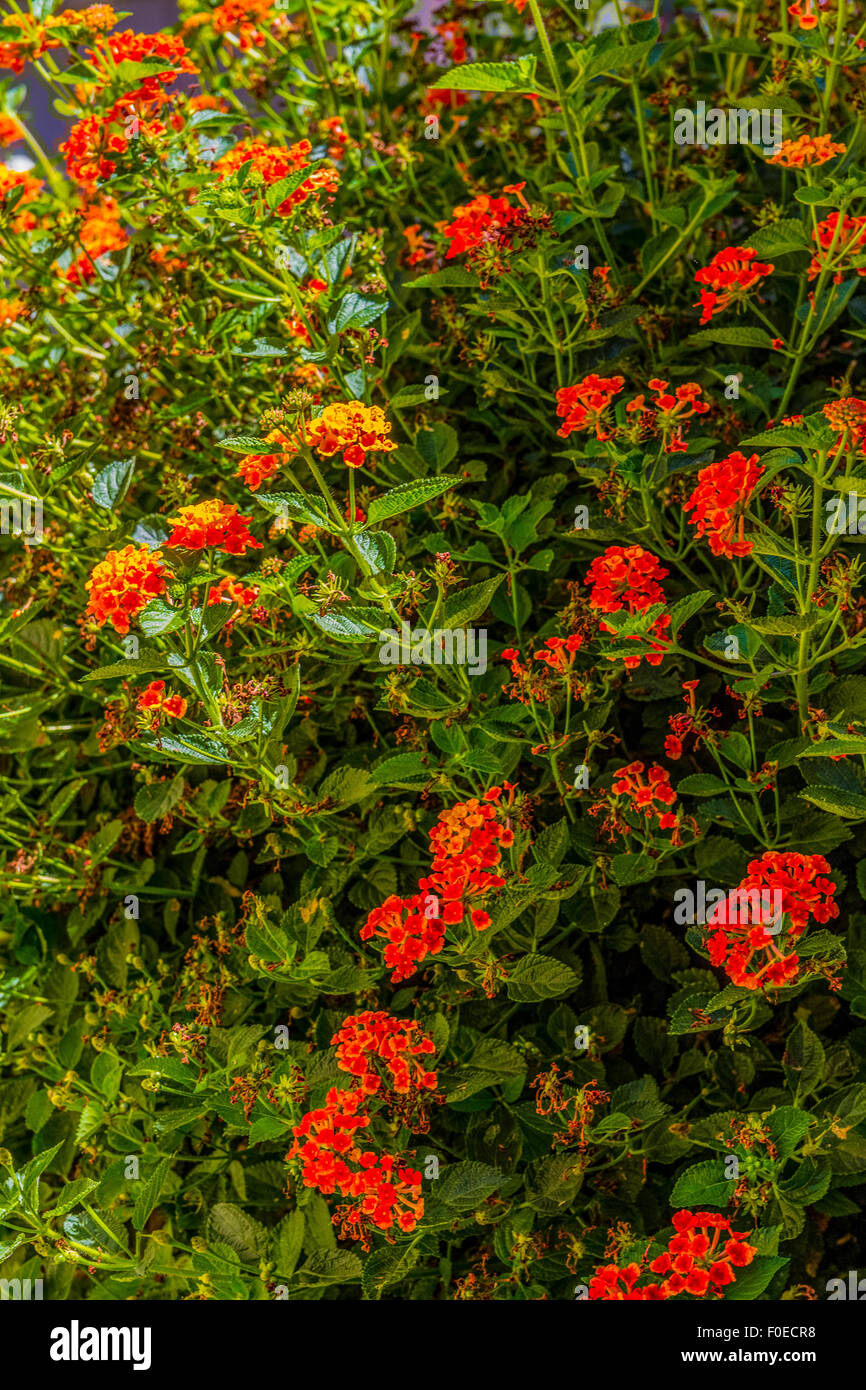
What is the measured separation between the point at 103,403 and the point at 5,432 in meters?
0.32

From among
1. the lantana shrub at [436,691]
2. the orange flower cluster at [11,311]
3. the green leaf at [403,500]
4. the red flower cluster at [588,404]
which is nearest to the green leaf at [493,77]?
the lantana shrub at [436,691]

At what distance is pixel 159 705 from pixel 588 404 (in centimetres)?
44

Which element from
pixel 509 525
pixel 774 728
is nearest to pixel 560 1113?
pixel 774 728

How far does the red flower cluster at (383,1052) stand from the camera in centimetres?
91

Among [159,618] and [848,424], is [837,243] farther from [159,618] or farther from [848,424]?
[159,618]

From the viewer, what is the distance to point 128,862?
Answer: 135 centimetres

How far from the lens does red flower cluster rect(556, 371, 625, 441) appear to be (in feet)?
3.41

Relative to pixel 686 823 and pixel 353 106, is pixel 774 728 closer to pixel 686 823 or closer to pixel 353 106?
pixel 686 823

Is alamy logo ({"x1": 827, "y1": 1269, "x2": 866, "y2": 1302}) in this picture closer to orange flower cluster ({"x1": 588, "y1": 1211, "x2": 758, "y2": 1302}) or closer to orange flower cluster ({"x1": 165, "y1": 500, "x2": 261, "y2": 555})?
orange flower cluster ({"x1": 588, "y1": 1211, "x2": 758, "y2": 1302})

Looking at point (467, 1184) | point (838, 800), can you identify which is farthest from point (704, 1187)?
point (838, 800)

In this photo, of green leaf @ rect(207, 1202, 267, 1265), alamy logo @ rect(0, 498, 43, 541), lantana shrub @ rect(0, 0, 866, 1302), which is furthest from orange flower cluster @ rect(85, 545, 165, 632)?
green leaf @ rect(207, 1202, 267, 1265)
